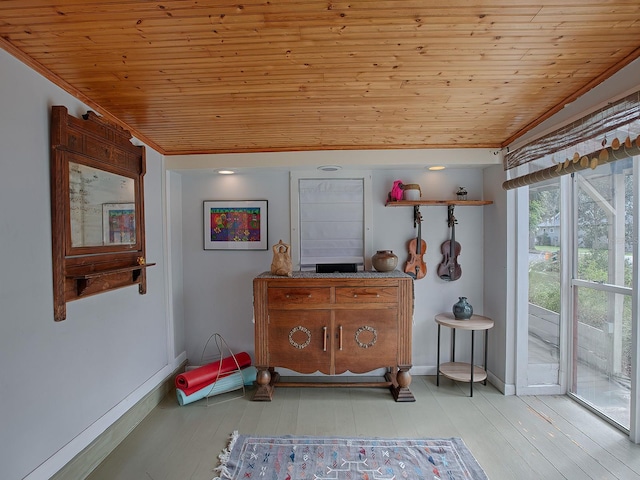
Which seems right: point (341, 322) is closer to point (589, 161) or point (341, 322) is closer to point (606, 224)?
point (589, 161)

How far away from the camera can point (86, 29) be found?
140 centimetres

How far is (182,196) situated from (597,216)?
356cm

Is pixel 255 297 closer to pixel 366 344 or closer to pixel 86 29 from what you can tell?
pixel 366 344

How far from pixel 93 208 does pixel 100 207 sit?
0.07 m

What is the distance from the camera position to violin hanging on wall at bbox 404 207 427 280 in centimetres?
319

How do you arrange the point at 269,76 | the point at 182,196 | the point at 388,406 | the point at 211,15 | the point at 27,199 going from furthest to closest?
the point at 182,196
the point at 388,406
the point at 269,76
the point at 27,199
the point at 211,15

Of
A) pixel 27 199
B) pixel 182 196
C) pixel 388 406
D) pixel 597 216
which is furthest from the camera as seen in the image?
pixel 182 196

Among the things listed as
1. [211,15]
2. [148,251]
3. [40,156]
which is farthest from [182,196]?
[211,15]

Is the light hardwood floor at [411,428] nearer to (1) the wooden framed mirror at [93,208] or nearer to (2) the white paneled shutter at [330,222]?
(1) the wooden framed mirror at [93,208]

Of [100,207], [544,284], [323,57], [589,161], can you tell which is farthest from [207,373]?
[589,161]

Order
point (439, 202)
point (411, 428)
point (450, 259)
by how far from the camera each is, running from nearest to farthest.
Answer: point (411, 428)
point (439, 202)
point (450, 259)

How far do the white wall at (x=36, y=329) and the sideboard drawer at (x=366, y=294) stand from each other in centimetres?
168

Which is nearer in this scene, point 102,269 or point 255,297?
point 102,269

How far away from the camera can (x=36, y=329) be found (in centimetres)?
164
